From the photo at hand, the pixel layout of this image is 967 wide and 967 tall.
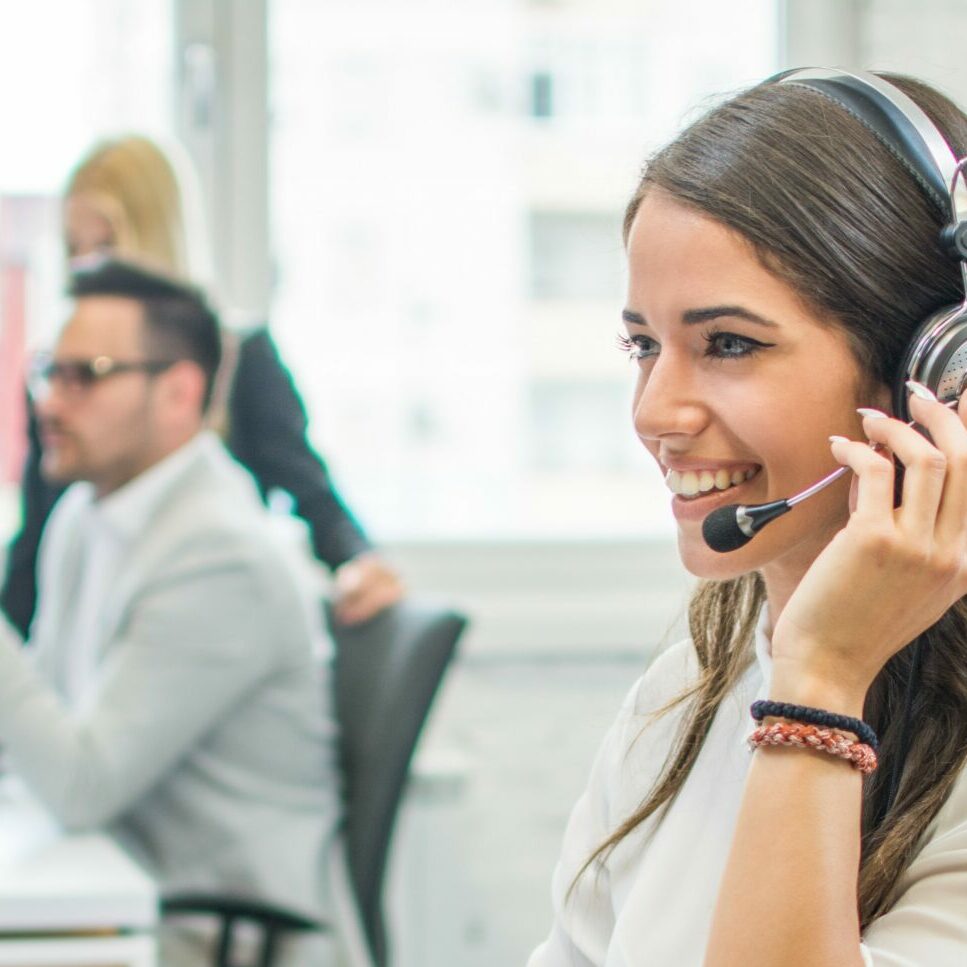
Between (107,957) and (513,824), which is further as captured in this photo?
(513,824)

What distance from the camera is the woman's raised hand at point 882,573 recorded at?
2.64 ft

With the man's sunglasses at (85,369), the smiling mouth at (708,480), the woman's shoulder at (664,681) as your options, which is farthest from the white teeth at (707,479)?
the man's sunglasses at (85,369)

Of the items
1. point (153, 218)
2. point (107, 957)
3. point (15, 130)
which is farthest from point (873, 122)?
A: point (15, 130)

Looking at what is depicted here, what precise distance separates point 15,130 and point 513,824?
1.67 m

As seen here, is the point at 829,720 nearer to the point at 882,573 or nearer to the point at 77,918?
the point at 882,573

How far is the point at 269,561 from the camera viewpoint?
1.90m

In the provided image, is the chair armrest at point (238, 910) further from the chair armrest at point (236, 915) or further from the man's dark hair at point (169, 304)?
the man's dark hair at point (169, 304)

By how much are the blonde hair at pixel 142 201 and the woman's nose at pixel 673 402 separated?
1534mm

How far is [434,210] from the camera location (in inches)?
114

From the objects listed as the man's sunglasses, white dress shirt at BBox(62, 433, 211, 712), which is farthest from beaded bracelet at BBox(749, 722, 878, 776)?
the man's sunglasses

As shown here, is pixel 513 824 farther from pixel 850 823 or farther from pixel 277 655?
pixel 850 823

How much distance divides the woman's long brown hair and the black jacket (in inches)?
56.9

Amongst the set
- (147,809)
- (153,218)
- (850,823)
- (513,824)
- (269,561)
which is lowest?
(513,824)

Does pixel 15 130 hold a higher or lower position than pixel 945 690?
higher
